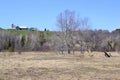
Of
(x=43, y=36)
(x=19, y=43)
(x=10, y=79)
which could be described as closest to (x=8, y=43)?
(x=19, y=43)

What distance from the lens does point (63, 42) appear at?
8112cm

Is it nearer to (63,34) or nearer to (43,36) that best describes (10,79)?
(63,34)

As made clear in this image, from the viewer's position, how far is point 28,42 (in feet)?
367

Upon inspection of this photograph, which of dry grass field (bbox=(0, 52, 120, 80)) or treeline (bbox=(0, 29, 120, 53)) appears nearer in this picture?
dry grass field (bbox=(0, 52, 120, 80))

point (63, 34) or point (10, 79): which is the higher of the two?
point (63, 34)

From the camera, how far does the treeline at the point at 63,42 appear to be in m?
81.7

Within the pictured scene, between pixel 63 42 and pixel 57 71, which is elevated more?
pixel 63 42

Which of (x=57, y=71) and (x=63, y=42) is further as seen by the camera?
(x=63, y=42)

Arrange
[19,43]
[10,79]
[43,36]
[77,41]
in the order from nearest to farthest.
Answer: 1. [10,79]
2. [77,41]
3. [19,43]
4. [43,36]

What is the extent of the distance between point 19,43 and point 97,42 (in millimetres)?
23708

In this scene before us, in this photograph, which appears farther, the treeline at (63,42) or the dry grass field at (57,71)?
the treeline at (63,42)

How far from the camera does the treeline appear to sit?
81713 mm

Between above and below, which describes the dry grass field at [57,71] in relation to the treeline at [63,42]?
below

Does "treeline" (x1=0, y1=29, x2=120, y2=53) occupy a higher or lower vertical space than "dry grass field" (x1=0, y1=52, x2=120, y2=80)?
higher
